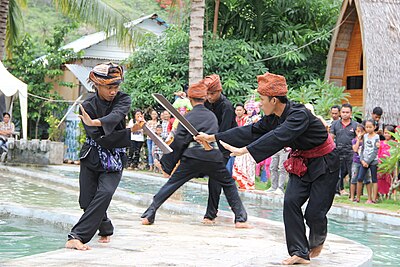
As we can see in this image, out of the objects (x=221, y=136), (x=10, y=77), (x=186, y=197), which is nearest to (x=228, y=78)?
(x=10, y=77)

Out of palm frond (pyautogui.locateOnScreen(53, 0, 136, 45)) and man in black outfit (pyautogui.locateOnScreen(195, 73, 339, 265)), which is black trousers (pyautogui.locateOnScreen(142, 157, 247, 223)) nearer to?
man in black outfit (pyautogui.locateOnScreen(195, 73, 339, 265))

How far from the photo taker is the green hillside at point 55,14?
199ft

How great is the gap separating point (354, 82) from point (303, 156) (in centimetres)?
1845

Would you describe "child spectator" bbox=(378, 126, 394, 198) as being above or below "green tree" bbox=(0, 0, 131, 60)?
below

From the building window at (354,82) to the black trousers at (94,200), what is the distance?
59.5 feet

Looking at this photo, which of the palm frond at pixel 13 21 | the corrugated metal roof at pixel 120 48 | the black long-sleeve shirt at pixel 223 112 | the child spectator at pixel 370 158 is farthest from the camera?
the corrugated metal roof at pixel 120 48

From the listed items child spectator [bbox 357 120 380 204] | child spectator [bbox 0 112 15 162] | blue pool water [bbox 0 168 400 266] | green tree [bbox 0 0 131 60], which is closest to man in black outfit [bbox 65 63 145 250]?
blue pool water [bbox 0 168 400 266]

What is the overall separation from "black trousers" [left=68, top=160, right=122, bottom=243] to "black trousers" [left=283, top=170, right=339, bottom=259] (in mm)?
1731

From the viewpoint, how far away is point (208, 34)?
24.5 meters

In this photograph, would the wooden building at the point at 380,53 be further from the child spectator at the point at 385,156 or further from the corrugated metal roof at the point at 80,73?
the corrugated metal roof at the point at 80,73

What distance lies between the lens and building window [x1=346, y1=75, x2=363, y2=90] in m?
24.9

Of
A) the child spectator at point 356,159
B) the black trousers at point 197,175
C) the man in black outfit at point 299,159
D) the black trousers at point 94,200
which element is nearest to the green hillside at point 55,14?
the child spectator at point 356,159

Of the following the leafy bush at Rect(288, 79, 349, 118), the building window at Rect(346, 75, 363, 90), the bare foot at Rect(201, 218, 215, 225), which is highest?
the building window at Rect(346, 75, 363, 90)

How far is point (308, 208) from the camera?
719 cm
